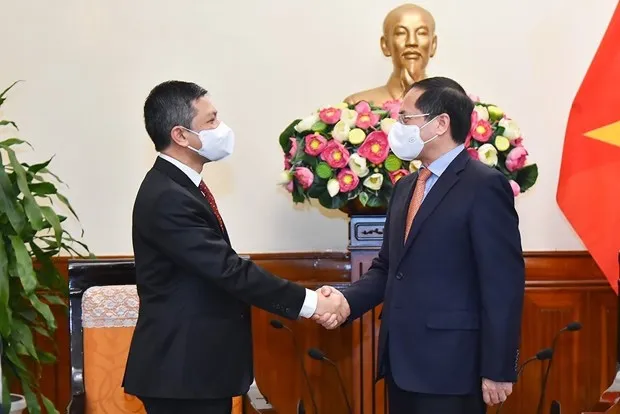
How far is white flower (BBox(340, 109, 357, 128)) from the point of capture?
2.79 meters

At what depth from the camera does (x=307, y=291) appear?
7.63 ft

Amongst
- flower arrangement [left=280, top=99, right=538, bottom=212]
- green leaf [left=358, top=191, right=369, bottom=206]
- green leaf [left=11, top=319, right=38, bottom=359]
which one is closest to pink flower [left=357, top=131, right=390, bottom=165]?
flower arrangement [left=280, top=99, right=538, bottom=212]

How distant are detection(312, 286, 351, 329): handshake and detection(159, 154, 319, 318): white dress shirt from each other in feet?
0.07

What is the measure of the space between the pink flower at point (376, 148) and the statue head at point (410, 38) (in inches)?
27.1

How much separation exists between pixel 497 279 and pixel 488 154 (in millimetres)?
826

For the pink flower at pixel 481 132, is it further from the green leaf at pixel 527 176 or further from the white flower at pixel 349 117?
the white flower at pixel 349 117

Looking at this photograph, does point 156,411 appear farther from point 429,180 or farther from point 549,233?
point 549,233

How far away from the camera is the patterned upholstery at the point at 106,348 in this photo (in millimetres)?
2506

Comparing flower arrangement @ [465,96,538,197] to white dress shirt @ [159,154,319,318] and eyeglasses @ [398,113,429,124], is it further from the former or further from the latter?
white dress shirt @ [159,154,319,318]

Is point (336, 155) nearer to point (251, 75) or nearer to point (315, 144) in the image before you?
point (315, 144)

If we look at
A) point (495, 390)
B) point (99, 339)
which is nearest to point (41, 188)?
point (99, 339)

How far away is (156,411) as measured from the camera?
6.82ft

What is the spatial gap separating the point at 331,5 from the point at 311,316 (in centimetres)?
193

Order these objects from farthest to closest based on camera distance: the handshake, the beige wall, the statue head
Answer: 1. the beige wall
2. the statue head
3. the handshake
